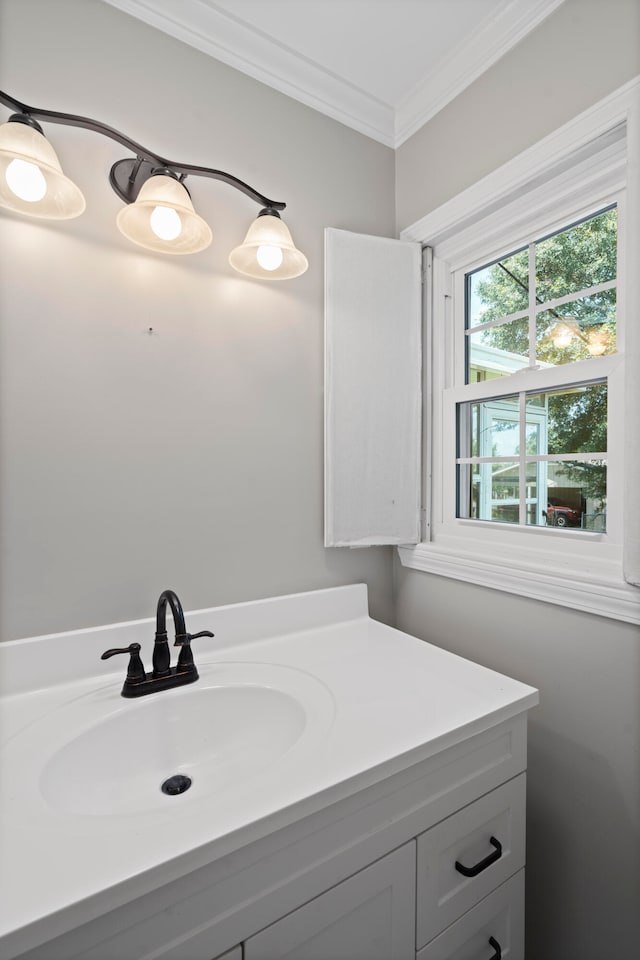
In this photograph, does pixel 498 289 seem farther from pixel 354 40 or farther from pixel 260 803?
pixel 260 803

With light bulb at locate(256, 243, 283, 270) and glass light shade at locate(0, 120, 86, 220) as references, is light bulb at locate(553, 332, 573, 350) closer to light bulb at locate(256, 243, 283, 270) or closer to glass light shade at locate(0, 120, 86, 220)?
light bulb at locate(256, 243, 283, 270)

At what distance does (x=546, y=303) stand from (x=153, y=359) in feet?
3.41

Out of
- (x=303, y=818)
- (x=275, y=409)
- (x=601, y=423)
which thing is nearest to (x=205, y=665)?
(x=303, y=818)

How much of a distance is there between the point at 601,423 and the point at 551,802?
37.3 inches

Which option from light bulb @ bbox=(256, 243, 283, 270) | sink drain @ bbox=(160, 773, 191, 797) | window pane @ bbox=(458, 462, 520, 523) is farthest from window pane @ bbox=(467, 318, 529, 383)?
sink drain @ bbox=(160, 773, 191, 797)

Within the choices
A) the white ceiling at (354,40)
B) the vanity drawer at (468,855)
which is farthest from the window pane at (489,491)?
the white ceiling at (354,40)

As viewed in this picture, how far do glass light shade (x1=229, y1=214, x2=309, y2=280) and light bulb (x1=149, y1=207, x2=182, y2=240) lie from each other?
16cm

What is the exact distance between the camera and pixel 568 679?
3.52 feet

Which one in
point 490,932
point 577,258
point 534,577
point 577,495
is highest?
point 577,258

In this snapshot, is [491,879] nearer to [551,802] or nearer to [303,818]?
[551,802]

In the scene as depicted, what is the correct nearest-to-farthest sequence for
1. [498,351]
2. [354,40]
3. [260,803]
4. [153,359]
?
[260,803] < [153,359] < [354,40] < [498,351]

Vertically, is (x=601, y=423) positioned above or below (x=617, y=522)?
above

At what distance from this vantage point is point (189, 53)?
3.80 feet

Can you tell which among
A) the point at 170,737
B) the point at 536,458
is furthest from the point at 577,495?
the point at 170,737
